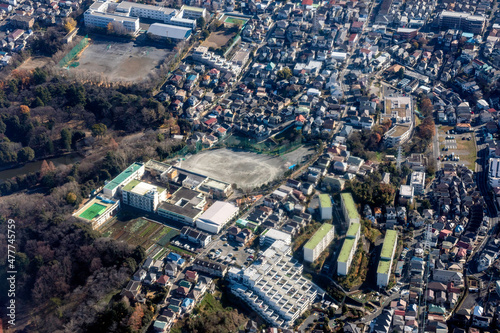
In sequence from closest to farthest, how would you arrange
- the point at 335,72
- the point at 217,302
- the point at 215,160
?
the point at 217,302 → the point at 215,160 → the point at 335,72

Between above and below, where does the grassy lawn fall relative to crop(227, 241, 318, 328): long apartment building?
below

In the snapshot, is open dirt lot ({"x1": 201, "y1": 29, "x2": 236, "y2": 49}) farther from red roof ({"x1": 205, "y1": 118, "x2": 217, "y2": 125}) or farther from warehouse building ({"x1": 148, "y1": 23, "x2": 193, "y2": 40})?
red roof ({"x1": 205, "y1": 118, "x2": 217, "y2": 125})

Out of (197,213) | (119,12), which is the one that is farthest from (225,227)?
(119,12)

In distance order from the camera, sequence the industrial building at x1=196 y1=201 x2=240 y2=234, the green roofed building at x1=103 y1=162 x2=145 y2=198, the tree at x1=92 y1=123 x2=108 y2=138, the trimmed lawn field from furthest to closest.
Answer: the tree at x1=92 y1=123 x2=108 y2=138 < the green roofed building at x1=103 y1=162 x2=145 y2=198 < the industrial building at x1=196 y1=201 x2=240 y2=234 < the trimmed lawn field

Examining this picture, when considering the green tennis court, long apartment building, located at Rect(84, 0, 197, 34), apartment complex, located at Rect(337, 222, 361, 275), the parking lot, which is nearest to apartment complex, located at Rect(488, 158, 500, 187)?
apartment complex, located at Rect(337, 222, 361, 275)

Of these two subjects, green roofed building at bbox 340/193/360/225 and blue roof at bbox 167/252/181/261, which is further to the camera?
green roofed building at bbox 340/193/360/225

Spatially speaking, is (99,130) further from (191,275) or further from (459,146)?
(459,146)

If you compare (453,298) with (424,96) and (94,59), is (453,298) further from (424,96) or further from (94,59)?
(94,59)

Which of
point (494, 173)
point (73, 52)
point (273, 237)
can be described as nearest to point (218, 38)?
point (73, 52)
